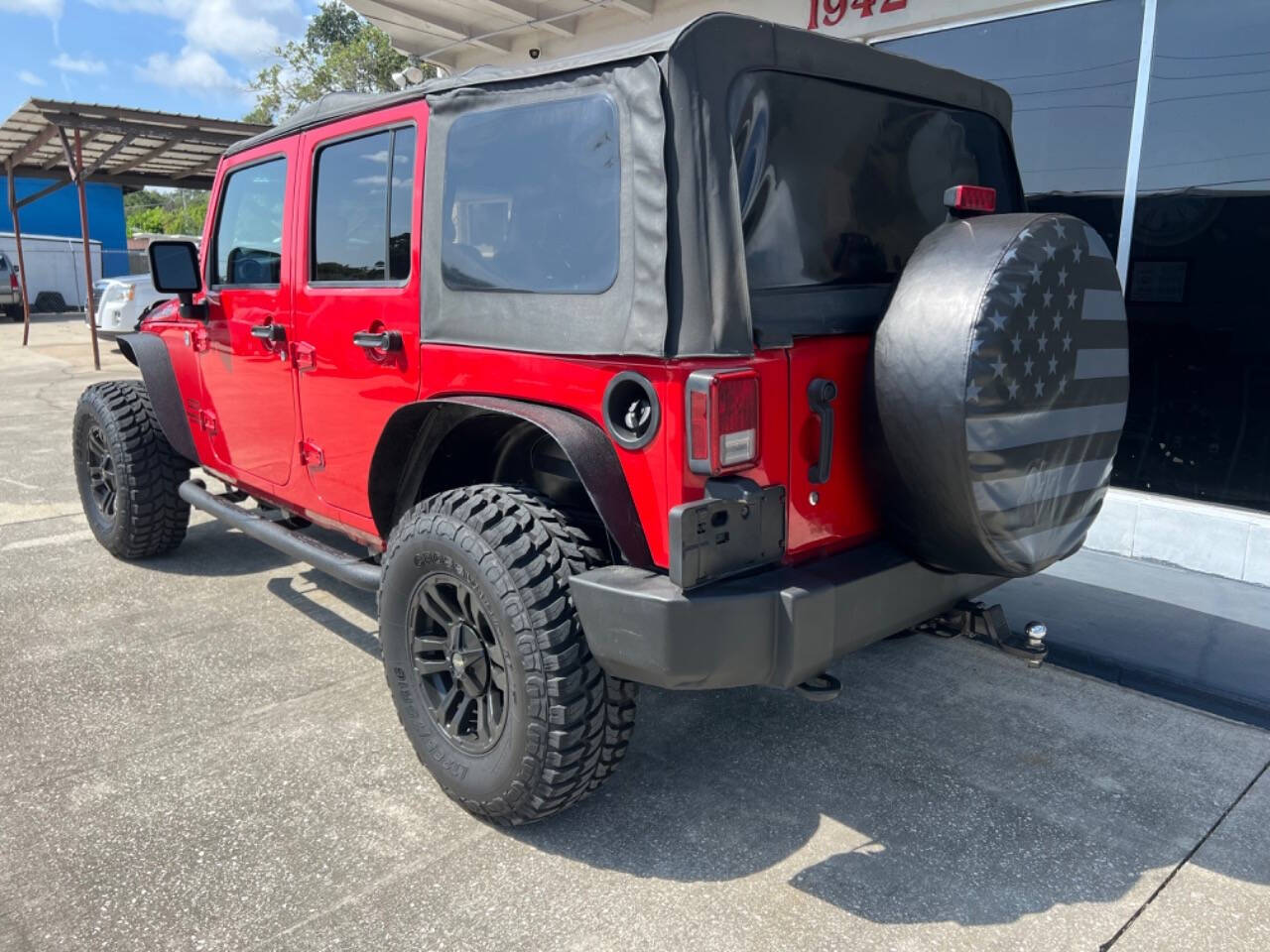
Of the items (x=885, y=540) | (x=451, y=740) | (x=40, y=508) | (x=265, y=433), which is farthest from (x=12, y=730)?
(x=40, y=508)

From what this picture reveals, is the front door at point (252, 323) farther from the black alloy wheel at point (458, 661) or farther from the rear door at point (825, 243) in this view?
the rear door at point (825, 243)

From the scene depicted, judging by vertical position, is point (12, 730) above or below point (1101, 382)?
below

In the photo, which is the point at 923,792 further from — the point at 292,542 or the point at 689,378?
the point at 292,542

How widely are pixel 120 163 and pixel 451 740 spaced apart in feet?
53.9

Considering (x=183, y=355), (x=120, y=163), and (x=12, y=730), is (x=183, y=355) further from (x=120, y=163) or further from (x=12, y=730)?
(x=120, y=163)

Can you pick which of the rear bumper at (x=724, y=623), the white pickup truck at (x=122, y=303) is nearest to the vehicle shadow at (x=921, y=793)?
the rear bumper at (x=724, y=623)

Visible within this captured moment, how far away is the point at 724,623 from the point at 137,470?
11.8 ft

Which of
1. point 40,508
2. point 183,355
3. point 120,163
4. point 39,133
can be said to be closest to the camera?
point 183,355

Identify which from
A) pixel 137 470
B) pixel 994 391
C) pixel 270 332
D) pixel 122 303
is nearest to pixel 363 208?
pixel 270 332

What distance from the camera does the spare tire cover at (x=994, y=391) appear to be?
86.8 inches

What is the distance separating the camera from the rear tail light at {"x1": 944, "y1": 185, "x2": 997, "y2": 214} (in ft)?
8.31

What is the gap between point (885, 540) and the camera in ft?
8.73

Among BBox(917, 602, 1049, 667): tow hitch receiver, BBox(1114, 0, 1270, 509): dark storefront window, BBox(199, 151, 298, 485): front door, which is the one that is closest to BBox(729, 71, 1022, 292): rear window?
BBox(917, 602, 1049, 667): tow hitch receiver

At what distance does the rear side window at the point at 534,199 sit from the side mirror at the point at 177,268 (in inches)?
72.3
